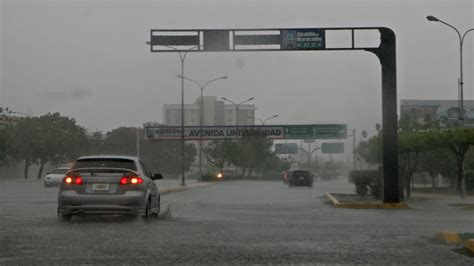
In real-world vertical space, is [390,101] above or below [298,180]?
above

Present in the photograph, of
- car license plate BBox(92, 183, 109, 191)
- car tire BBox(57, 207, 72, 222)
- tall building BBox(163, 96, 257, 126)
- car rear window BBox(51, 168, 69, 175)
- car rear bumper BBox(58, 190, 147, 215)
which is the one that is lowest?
car tire BBox(57, 207, 72, 222)

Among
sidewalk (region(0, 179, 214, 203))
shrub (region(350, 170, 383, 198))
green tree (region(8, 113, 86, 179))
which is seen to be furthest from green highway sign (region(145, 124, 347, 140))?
shrub (region(350, 170, 383, 198))

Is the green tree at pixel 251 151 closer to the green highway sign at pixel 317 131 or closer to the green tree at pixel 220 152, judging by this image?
the green tree at pixel 220 152

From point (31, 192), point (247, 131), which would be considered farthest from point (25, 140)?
point (31, 192)

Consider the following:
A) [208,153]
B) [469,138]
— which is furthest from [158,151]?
[469,138]

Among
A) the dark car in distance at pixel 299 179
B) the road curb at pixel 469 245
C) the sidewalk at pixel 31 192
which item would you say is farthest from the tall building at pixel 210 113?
the road curb at pixel 469 245

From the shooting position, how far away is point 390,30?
74.7 ft

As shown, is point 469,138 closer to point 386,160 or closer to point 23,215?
point 386,160

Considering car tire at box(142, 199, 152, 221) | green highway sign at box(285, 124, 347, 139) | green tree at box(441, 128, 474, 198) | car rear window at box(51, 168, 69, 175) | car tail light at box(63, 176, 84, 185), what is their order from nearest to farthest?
1. car tail light at box(63, 176, 84, 185)
2. car tire at box(142, 199, 152, 221)
3. green tree at box(441, 128, 474, 198)
4. car rear window at box(51, 168, 69, 175)
5. green highway sign at box(285, 124, 347, 139)

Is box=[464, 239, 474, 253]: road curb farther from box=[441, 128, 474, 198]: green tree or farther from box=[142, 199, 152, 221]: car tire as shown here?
box=[441, 128, 474, 198]: green tree

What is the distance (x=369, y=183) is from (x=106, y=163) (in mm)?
15927

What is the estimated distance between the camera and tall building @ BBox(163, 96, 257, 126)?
499ft

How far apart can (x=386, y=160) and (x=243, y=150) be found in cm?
6926

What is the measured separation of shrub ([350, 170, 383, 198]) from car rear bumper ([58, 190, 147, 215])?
15.6 metres
